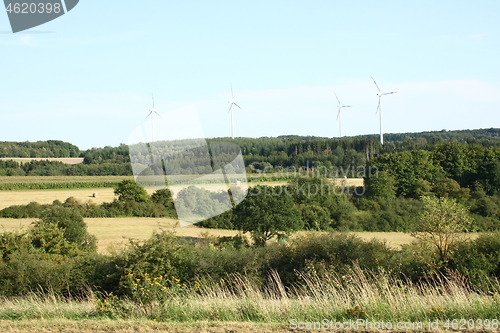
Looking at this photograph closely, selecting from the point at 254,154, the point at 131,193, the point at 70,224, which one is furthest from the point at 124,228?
the point at 254,154

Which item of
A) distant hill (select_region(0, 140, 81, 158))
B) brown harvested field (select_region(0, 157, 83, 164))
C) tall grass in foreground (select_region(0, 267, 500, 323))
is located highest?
distant hill (select_region(0, 140, 81, 158))

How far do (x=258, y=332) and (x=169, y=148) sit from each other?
291 inches

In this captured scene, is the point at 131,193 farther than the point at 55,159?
No

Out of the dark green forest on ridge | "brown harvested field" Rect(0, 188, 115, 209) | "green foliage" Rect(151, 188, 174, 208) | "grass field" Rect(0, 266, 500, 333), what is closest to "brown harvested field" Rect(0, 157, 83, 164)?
the dark green forest on ridge

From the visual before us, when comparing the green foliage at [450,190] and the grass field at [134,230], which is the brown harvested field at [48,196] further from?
the green foliage at [450,190]

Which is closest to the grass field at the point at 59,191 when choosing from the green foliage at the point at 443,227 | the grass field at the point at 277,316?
the green foliage at the point at 443,227

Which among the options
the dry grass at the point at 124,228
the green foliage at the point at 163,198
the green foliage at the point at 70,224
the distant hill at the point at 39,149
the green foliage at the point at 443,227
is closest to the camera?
the green foliage at the point at 443,227

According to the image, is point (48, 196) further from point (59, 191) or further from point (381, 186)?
A: point (381, 186)

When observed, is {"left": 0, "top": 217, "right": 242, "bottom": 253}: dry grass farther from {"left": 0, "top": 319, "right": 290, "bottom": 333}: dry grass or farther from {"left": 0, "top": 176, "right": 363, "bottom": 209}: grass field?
{"left": 0, "top": 319, "right": 290, "bottom": 333}: dry grass

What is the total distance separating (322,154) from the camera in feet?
271

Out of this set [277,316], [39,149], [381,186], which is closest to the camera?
[277,316]

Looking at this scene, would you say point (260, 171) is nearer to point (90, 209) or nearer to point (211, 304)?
point (90, 209)

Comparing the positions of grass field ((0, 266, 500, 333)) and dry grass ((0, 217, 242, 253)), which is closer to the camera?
grass field ((0, 266, 500, 333))

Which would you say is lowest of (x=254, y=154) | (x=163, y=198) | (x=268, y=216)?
(x=163, y=198)
